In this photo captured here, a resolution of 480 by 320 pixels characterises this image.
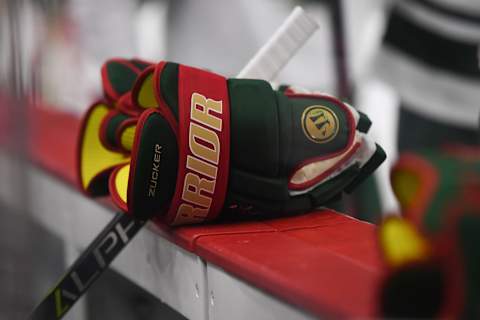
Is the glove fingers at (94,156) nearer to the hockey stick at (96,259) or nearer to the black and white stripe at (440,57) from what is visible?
the hockey stick at (96,259)

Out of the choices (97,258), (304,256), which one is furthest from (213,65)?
(304,256)

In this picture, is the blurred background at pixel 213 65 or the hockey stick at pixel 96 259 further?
the hockey stick at pixel 96 259

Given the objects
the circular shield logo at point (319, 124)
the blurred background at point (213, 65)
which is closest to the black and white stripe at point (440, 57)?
the blurred background at point (213, 65)

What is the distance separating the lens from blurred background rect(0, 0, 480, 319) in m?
0.77

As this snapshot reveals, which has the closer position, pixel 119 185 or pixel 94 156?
pixel 119 185

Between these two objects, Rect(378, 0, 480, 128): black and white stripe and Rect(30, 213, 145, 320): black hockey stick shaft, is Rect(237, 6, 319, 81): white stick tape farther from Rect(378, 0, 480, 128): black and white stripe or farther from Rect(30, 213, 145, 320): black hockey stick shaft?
Rect(378, 0, 480, 128): black and white stripe

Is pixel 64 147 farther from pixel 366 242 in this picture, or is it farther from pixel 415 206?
pixel 415 206

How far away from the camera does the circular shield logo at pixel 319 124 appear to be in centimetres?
86

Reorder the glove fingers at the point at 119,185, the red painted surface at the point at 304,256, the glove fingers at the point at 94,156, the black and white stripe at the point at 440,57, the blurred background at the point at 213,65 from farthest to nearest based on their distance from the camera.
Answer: the black and white stripe at the point at 440,57 < the glove fingers at the point at 94,156 < the glove fingers at the point at 119,185 < the blurred background at the point at 213,65 < the red painted surface at the point at 304,256

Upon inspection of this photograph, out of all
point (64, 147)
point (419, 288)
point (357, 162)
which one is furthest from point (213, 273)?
point (64, 147)

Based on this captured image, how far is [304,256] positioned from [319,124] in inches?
7.5

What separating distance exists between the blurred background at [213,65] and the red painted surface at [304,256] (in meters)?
0.05

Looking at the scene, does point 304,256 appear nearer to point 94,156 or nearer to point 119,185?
point 119,185

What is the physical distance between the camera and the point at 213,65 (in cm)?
212
